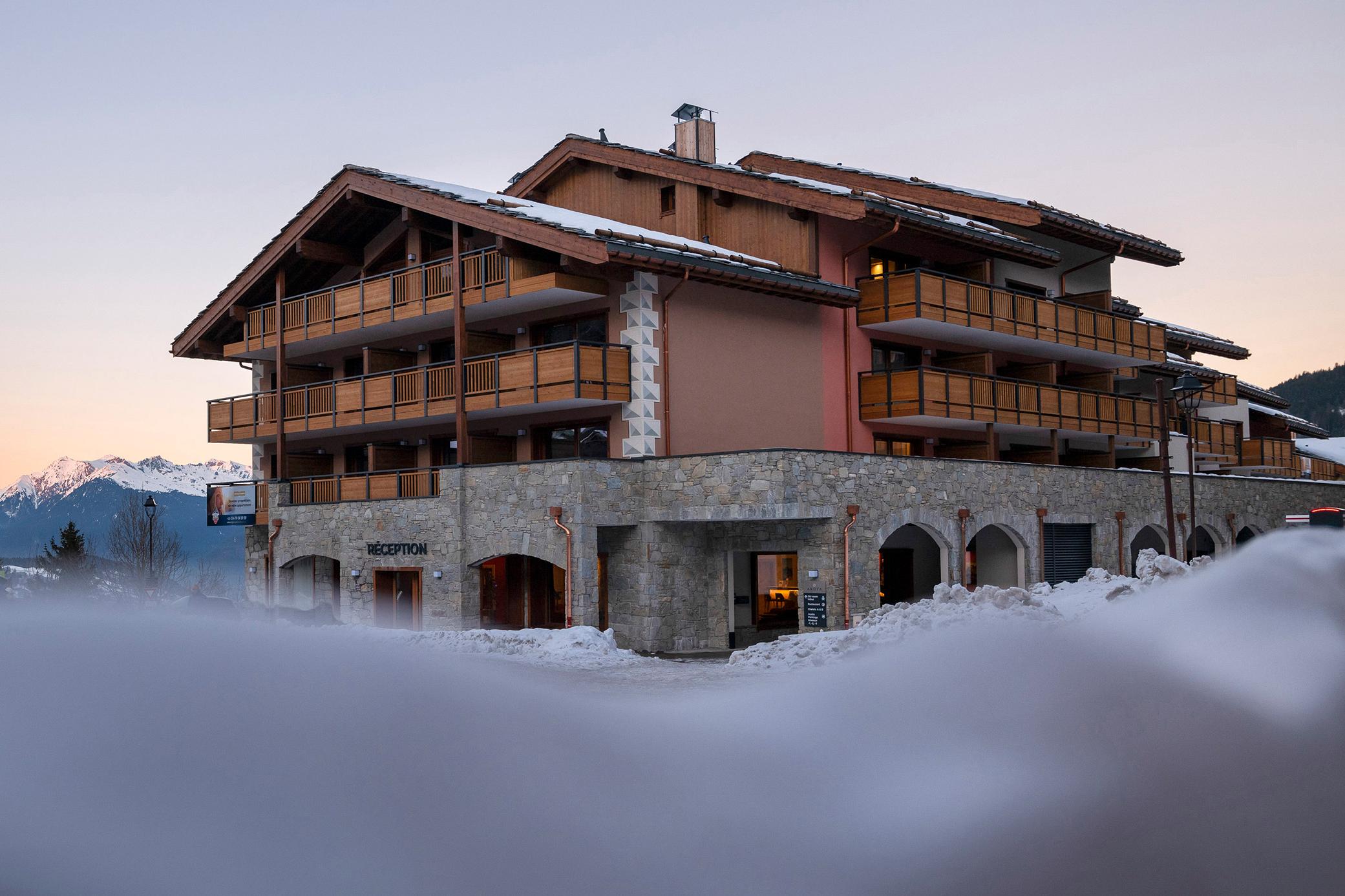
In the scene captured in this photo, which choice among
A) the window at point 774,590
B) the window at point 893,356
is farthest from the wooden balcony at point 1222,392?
the window at point 774,590

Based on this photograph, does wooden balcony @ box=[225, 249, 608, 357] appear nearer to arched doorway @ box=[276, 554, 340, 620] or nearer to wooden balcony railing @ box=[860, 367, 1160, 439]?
arched doorway @ box=[276, 554, 340, 620]

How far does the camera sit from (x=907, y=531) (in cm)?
2633

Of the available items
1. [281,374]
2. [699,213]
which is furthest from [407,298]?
[699,213]

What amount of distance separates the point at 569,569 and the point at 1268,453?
35051mm

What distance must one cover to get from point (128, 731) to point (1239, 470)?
49.8 m

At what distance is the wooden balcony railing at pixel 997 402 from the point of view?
2539 cm

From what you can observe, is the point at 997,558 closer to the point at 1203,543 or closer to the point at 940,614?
the point at 940,614

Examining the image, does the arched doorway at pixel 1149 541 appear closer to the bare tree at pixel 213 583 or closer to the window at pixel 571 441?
the window at pixel 571 441

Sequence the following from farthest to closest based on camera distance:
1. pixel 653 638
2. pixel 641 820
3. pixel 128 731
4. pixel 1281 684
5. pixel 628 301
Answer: pixel 628 301 < pixel 653 638 < pixel 1281 684 < pixel 641 820 < pixel 128 731

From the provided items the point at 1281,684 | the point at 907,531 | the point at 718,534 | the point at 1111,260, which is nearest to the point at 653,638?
the point at 718,534

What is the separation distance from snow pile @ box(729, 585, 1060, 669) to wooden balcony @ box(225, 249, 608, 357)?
30.1ft

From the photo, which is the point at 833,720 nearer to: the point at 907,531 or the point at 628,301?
the point at 628,301

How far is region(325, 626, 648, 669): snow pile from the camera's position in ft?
55.3

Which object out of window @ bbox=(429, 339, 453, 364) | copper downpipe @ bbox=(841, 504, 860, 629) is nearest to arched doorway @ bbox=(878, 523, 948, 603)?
copper downpipe @ bbox=(841, 504, 860, 629)
